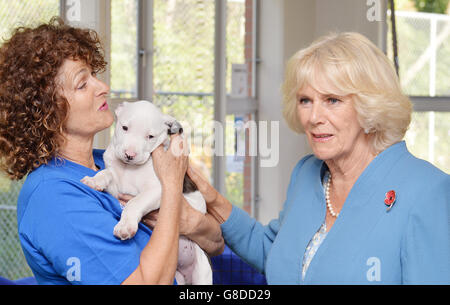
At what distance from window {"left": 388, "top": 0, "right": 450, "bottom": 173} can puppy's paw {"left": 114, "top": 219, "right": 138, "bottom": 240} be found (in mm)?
3813

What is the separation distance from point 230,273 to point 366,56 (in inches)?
46.0

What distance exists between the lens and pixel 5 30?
2.36m

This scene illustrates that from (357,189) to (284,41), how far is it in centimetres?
279

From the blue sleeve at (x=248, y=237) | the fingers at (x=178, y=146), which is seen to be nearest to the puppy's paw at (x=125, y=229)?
the fingers at (x=178, y=146)

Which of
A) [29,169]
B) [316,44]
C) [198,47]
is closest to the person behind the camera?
[29,169]

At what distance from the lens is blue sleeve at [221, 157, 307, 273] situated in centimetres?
190

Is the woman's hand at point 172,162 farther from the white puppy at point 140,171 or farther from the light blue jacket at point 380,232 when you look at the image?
the light blue jacket at point 380,232

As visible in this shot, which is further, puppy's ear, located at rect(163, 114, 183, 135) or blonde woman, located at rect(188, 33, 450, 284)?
puppy's ear, located at rect(163, 114, 183, 135)

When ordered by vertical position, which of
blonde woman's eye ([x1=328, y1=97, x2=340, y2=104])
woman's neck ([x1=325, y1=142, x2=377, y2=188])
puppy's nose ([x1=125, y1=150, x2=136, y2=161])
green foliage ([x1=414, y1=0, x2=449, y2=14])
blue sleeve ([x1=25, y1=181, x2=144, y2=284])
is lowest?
blue sleeve ([x1=25, y1=181, x2=144, y2=284])

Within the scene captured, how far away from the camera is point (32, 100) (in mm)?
1532

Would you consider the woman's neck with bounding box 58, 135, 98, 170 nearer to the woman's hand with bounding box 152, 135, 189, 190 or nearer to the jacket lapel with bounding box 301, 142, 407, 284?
the woman's hand with bounding box 152, 135, 189, 190

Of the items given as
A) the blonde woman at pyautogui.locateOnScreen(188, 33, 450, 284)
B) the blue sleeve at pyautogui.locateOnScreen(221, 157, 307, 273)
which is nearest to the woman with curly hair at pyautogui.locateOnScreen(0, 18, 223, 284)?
the blue sleeve at pyautogui.locateOnScreen(221, 157, 307, 273)
